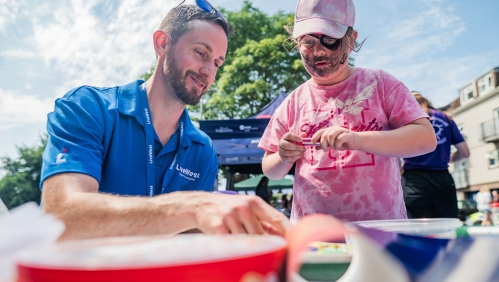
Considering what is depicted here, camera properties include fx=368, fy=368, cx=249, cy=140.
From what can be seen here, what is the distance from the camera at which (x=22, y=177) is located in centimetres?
3180

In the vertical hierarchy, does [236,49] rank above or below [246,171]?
above

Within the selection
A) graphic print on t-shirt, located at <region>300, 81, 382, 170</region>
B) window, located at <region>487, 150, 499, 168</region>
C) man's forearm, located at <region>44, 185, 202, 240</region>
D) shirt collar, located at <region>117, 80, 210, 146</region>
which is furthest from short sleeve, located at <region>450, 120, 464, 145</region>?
window, located at <region>487, 150, 499, 168</region>

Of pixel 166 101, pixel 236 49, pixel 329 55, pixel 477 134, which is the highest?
pixel 236 49

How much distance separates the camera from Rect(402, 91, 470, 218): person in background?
3211 millimetres

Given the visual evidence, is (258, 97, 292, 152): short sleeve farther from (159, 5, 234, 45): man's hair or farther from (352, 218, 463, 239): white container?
(352, 218, 463, 239): white container

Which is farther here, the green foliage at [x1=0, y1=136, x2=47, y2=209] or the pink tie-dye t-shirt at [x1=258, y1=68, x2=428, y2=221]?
the green foliage at [x1=0, y1=136, x2=47, y2=209]

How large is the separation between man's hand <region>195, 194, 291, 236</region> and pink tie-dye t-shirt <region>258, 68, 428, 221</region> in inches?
40.3

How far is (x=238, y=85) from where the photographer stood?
1577 centimetres

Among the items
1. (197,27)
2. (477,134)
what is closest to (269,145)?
(197,27)

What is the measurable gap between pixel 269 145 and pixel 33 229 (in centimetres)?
143

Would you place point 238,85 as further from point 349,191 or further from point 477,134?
point 477,134


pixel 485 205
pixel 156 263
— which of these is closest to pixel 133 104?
pixel 156 263

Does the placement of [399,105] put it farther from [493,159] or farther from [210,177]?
[493,159]

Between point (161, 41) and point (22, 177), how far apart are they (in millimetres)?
35724
